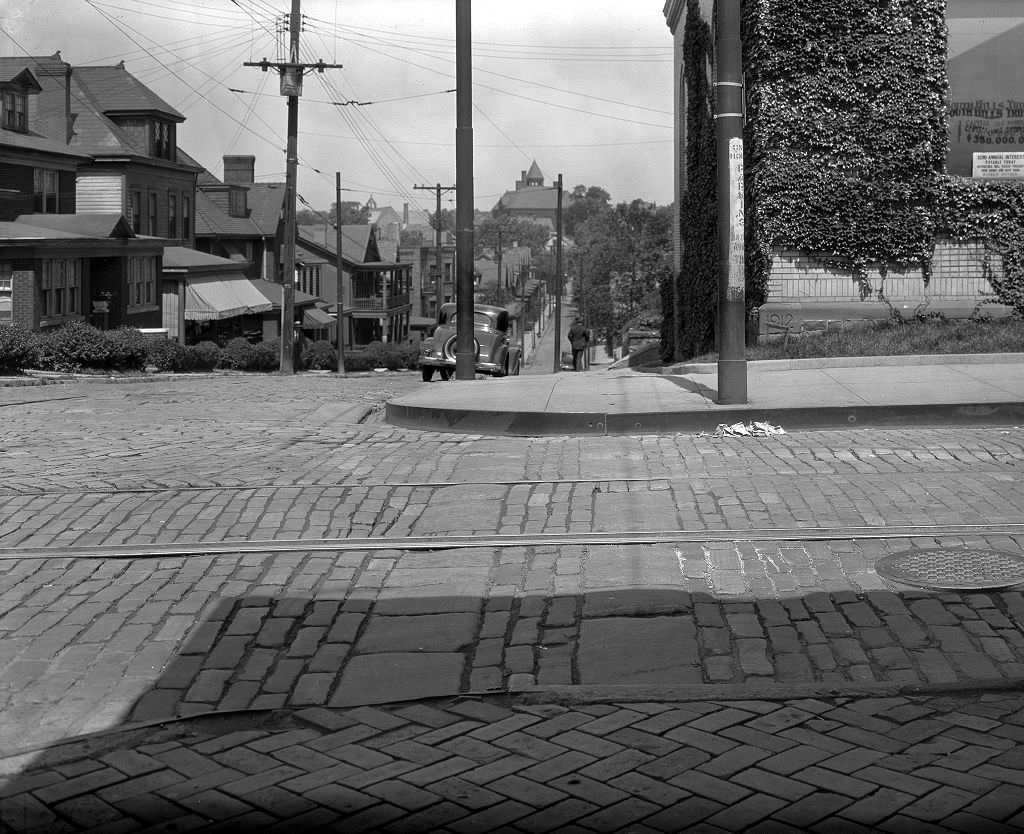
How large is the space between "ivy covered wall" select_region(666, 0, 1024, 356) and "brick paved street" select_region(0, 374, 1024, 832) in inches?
393

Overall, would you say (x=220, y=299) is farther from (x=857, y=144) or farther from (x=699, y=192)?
(x=857, y=144)

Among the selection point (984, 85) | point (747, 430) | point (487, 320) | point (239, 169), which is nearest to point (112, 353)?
point (487, 320)

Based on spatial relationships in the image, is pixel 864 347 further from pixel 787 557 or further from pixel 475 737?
pixel 475 737

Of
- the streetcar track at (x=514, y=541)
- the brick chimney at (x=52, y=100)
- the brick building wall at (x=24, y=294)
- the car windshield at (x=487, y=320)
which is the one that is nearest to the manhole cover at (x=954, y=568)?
the streetcar track at (x=514, y=541)

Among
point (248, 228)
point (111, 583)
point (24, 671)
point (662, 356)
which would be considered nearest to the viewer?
point (24, 671)

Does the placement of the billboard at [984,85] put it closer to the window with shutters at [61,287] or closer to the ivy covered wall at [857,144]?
the ivy covered wall at [857,144]

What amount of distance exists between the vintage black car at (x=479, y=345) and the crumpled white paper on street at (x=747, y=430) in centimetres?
1469

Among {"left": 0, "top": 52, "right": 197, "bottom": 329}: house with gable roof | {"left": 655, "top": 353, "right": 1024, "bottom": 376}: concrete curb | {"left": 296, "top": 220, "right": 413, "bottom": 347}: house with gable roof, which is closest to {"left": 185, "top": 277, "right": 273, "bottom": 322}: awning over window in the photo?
{"left": 0, "top": 52, "right": 197, "bottom": 329}: house with gable roof

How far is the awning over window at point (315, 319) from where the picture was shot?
63531mm

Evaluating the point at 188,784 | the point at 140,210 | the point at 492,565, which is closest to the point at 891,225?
the point at 492,565

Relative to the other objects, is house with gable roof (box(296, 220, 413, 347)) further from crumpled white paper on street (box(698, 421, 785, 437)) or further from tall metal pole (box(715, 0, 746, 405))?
crumpled white paper on street (box(698, 421, 785, 437))

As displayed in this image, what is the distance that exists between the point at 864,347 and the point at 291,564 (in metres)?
11.6

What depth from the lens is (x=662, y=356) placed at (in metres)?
30.6

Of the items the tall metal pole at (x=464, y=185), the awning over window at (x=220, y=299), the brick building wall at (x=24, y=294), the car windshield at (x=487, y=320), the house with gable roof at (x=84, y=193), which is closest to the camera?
the tall metal pole at (x=464, y=185)
